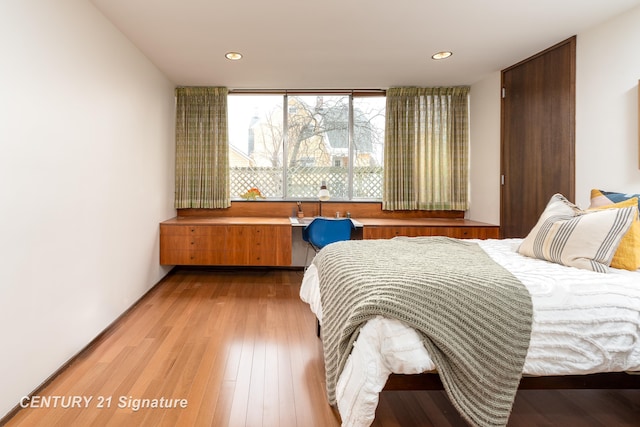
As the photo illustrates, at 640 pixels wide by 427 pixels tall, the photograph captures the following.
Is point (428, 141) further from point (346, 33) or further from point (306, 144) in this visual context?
point (346, 33)

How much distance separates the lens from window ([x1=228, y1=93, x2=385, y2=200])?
14.5ft

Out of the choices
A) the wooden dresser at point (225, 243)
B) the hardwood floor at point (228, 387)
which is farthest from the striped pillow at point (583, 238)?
the wooden dresser at point (225, 243)

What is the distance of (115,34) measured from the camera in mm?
2686

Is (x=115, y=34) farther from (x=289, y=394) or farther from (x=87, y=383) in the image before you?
(x=289, y=394)

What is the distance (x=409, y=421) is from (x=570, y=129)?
8.66 feet

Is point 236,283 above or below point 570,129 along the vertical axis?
below

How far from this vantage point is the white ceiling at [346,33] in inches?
94.3

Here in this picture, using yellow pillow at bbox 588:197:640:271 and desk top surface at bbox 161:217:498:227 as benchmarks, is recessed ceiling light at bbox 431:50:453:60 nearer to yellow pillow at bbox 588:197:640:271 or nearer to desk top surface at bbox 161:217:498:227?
desk top surface at bbox 161:217:498:227

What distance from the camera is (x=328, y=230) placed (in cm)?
357

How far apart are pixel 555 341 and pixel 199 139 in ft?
13.0

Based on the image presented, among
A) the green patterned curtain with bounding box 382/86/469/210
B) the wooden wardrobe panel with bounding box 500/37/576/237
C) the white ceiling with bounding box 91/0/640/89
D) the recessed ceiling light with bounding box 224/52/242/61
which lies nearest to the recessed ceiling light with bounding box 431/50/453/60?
the white ceiling with bounding box 91/0/640/89

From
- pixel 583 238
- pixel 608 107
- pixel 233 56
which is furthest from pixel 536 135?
pixel 233 56

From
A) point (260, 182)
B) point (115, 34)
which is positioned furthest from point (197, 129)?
point (115, 34)

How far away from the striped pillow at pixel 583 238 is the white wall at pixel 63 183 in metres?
2.71
